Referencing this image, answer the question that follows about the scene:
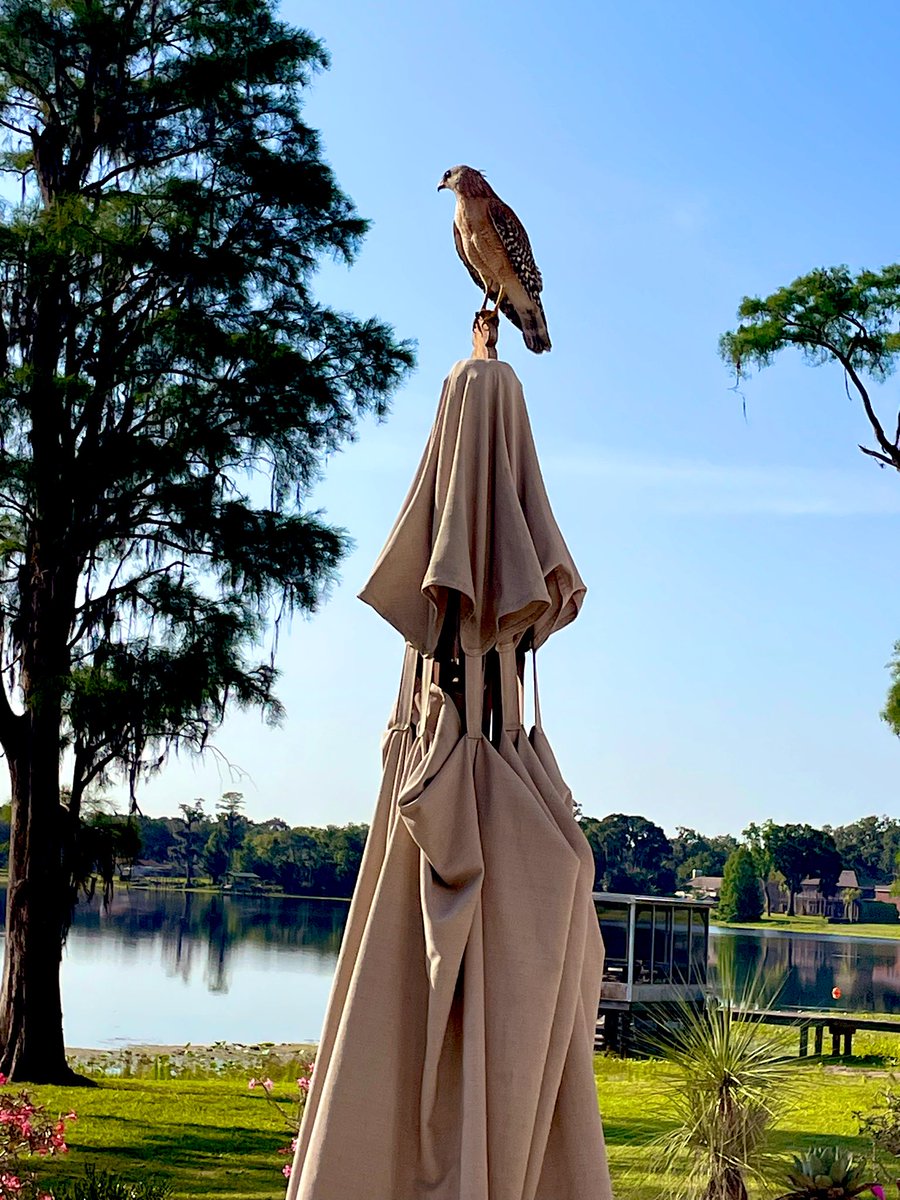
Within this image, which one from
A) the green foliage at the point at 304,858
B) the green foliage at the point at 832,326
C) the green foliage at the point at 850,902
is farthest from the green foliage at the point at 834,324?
the green foliage at the point at 850,902

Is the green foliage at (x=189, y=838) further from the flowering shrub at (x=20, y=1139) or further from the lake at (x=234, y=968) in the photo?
the flowering shrub at (x=20, y=1139)

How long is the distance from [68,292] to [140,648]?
2.62m

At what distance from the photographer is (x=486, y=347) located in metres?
2.88

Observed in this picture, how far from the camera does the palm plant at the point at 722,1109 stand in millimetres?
4801

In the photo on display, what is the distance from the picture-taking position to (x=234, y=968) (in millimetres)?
29266

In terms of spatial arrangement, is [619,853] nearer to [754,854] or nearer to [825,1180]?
[754,854]

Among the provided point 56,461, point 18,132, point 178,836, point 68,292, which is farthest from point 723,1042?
point 178,836

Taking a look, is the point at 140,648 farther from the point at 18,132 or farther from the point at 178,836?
the point at 178,836

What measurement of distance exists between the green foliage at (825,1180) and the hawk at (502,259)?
3174mm

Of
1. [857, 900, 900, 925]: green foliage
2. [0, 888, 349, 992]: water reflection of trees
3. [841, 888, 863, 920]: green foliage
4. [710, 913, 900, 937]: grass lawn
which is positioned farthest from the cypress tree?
[857, 900, 900, 925]: green foliage

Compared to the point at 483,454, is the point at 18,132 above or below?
above

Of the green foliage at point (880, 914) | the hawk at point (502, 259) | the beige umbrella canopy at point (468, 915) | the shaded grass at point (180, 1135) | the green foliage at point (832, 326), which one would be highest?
the green foliage at point (832, 326)

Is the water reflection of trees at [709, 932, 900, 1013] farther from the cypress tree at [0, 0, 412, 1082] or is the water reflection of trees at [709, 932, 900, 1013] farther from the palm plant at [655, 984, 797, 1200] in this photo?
the palm plant at [655, 984, 797, 1200]

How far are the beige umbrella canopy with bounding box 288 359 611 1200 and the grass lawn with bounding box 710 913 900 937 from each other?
5349 cm
